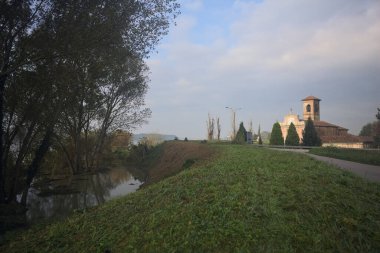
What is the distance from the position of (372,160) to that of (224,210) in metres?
16.6

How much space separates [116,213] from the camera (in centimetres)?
938

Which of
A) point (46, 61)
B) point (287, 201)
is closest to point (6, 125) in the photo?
point (46, 61)

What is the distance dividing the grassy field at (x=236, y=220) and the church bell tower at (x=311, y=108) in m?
74.5

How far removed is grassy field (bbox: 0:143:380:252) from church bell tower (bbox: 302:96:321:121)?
2932 inches

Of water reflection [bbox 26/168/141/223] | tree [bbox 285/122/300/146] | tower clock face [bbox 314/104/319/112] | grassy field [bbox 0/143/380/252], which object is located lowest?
water reflection [bbox 26/168/141/223]

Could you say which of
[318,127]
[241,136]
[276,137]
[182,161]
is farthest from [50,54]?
[318,127]

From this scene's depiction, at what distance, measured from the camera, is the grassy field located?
611cm

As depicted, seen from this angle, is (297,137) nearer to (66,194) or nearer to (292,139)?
(292,139)

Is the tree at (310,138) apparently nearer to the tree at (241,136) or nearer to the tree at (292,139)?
the tree at (292,139)

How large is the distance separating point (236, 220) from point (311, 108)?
80.0 m

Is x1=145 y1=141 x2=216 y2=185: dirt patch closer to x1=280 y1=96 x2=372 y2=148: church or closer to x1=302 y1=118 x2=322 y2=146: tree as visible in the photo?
x1=302 y1=118 x2=322 y2=146: tree

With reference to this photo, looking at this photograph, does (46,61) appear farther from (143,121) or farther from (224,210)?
(143,121)

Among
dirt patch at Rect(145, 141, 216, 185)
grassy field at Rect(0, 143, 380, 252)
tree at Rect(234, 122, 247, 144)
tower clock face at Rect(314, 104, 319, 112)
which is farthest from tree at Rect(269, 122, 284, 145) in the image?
grassy field at Rect(0, 143, 380, 252)

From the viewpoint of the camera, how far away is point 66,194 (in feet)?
72.1
